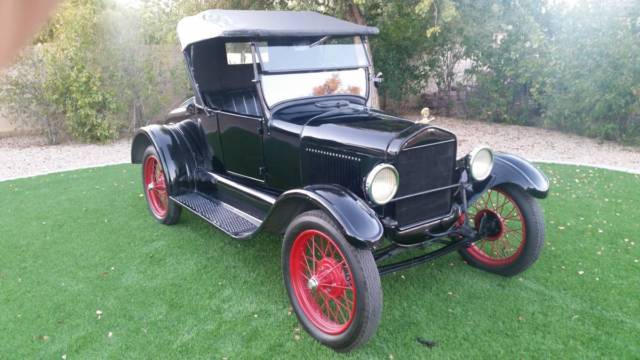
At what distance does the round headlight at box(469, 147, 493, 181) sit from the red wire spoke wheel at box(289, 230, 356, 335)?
3.89 feet

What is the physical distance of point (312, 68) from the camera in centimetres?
387

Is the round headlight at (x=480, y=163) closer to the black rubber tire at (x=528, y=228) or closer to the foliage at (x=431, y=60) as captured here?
the black rubber tire at (x=528, y=228)

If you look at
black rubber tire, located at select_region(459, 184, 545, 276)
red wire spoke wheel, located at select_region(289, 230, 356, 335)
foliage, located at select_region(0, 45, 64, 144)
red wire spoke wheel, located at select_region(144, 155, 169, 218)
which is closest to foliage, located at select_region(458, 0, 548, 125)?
black rubber tire, located at select_region(459, 184, 545, 276)

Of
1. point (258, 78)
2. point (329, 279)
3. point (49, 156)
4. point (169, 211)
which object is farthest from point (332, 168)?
point (49, 156)

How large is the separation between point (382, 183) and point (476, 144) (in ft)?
19.0

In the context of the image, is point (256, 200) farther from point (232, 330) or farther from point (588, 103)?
point (588, 103)

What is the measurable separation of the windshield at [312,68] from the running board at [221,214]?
957 millimetres

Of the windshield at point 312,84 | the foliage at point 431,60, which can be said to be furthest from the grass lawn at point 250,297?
the foliage at point 431,60

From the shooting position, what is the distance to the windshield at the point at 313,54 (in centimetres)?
372

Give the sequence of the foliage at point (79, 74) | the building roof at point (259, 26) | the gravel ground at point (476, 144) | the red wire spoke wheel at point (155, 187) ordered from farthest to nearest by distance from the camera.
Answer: the foliage at point (79, 74), the gravel ground at point (476, 144), the red wire spoke wheel at point (155, 187), the building roof at point (259, 26)

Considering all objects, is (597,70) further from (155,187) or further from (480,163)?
(155,187)

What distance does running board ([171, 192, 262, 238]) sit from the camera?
3668 millimetres

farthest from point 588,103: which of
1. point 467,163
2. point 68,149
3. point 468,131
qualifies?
point 68,149

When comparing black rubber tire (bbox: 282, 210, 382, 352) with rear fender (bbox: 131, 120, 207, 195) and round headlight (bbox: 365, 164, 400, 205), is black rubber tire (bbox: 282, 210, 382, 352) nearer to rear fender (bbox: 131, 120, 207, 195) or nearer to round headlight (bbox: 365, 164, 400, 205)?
round headlight (bbox: 365, 164, 400, 205)
